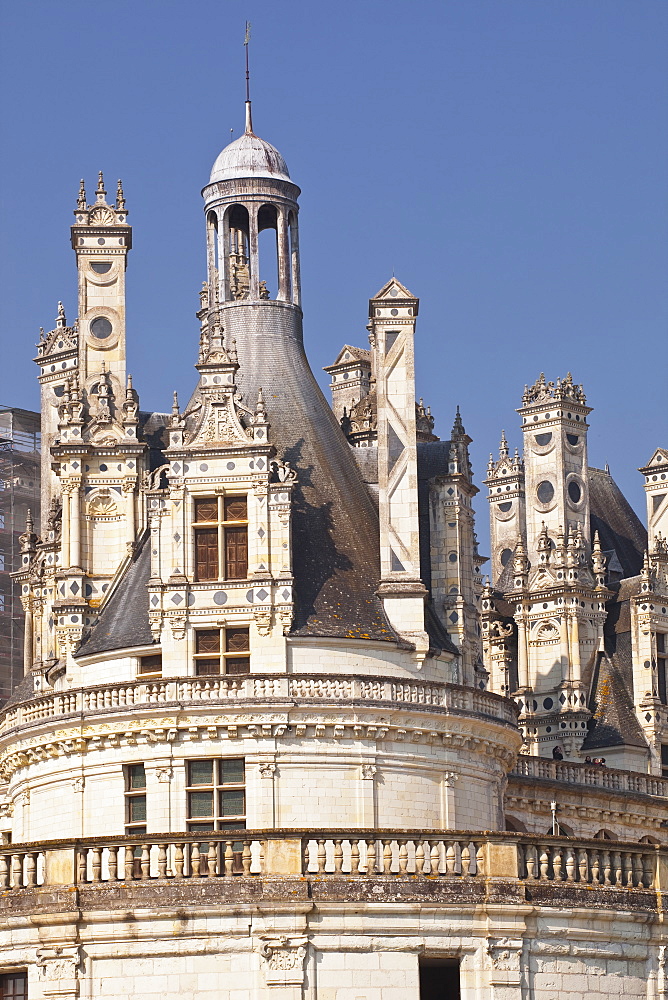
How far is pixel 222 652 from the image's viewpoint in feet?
143

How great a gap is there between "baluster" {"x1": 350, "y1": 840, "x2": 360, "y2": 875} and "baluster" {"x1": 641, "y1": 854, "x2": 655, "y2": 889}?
4.17 metres

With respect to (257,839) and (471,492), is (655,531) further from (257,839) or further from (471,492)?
(257,839)

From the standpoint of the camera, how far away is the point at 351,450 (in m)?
48.6

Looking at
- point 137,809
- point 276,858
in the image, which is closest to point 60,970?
point 276,858

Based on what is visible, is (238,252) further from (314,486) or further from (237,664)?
(237,664)

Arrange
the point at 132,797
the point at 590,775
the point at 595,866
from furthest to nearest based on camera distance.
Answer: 1. the point at 590,775
2. the point at 132,797
3. the point at 595,866

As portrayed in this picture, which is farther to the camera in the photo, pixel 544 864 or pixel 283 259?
pixel 283 259

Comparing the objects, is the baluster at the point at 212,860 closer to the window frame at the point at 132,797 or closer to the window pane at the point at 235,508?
the window frame at the point at 132,797

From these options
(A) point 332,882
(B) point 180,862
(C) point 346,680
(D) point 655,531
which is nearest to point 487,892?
(A) point 332,882

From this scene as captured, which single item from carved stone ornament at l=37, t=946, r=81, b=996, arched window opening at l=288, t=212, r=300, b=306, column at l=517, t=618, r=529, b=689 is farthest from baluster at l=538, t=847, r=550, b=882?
column at l=517, t=618, r=529, b=689

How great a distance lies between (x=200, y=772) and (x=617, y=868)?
14.9 metres

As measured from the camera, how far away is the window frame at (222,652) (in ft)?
142

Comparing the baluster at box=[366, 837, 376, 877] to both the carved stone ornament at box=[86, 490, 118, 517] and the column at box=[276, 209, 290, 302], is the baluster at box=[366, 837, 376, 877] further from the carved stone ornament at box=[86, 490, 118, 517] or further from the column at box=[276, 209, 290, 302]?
the column at box=[276, 209, 290, 302]

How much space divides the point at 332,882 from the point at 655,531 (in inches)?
1536
